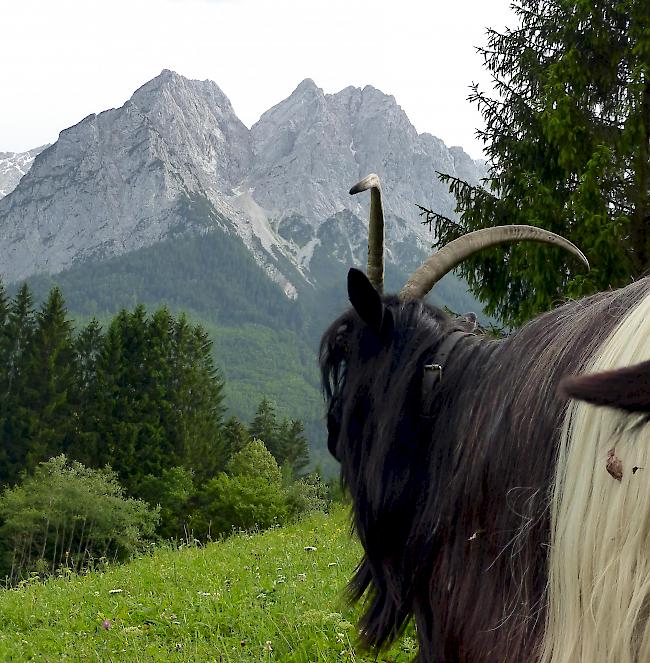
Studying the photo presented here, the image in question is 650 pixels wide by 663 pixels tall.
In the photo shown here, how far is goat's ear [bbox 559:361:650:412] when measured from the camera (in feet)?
3.78

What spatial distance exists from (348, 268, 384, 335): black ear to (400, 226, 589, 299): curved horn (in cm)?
30

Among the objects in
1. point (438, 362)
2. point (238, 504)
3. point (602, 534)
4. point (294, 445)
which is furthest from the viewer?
point (294, 445)

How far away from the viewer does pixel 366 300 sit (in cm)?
281

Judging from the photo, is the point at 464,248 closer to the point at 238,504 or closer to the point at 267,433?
the point at 238,504

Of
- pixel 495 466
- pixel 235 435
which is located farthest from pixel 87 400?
pixel 495 466

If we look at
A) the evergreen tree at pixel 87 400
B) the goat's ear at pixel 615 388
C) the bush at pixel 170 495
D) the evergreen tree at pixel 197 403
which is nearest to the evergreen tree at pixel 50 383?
the evergreen tree at pixel 87 400

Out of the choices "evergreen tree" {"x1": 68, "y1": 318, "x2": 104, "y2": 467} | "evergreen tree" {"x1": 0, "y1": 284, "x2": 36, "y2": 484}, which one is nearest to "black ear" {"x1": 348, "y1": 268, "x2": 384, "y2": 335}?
"evergreen tree" {"x1": 68, "y1": 318, "x2": 104, "y2": 467}

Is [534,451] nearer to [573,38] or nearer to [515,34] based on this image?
[573,38]

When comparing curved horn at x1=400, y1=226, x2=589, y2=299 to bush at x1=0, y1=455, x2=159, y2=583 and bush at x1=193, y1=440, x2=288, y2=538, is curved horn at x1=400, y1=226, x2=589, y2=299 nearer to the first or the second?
bush at x1=193, y1=440, x2=288, y2=538

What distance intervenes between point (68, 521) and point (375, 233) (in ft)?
110

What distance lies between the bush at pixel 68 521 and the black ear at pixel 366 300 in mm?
30968

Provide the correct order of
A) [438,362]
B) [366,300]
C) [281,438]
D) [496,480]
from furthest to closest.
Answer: [281,438]
[366,300]
[438,362]
[496,480]

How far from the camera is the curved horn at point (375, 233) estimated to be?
3.21 m

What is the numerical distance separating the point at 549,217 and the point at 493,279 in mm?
1479
